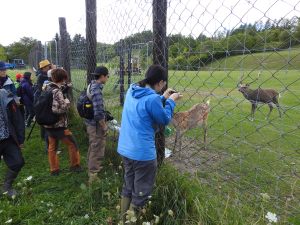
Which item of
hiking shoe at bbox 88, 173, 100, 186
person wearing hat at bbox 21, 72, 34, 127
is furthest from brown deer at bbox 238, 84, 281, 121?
person wearing hat at bbox 21, 72, 34, 127

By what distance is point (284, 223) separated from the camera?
2.59m

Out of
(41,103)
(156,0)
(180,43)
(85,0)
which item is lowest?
(41,103)

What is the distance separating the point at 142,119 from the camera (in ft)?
9.64

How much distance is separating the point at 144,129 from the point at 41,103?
252 centimetres

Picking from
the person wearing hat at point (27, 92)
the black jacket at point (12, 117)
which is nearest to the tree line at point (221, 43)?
the black jacket at point (12, 117)

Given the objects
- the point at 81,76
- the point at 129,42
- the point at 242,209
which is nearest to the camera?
the point at 242,209

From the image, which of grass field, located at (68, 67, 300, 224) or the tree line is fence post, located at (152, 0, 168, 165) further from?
grass field, located at (68, 67, 300, 224)

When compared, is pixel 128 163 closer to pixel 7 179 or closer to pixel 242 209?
pixel 242 209

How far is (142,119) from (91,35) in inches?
133

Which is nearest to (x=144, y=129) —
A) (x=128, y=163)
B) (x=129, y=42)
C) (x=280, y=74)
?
(x=128, y=163)

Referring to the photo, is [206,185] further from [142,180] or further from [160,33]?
[160,33]

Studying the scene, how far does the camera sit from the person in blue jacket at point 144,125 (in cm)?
285

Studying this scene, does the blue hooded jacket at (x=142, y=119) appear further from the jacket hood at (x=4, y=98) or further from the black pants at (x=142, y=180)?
the jacket hood at (x=4, y=98)

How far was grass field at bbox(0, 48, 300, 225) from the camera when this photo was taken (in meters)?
2.63
